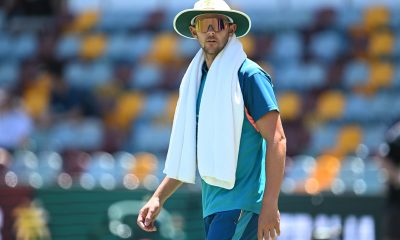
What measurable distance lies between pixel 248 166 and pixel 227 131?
0.21m

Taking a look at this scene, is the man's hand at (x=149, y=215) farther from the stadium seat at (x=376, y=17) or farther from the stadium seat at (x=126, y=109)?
the stadium seat at (x=376, y=17)

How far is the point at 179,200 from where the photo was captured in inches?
391

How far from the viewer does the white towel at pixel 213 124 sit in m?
4.89

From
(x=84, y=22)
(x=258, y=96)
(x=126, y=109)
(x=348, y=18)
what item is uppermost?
(x=258, y=96)

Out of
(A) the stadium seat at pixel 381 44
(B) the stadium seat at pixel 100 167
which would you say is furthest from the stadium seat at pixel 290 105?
(B) the stadium seat at pixel 100 167

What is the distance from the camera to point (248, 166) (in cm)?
496

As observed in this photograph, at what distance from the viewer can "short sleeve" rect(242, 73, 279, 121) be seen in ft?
15.7

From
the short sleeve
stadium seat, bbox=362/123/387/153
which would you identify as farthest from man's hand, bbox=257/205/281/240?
stadium seat, bbox=362/123/387/153

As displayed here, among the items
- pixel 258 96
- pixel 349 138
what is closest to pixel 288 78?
pixel 349 138

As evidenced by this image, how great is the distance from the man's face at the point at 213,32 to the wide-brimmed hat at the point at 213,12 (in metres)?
0.03

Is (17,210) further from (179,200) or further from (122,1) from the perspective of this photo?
(122,1)

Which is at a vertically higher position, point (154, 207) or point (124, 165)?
point (154, 207)

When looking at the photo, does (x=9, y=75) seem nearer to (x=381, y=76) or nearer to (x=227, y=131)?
(x=381, y=76)

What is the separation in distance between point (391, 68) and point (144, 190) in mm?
5482
